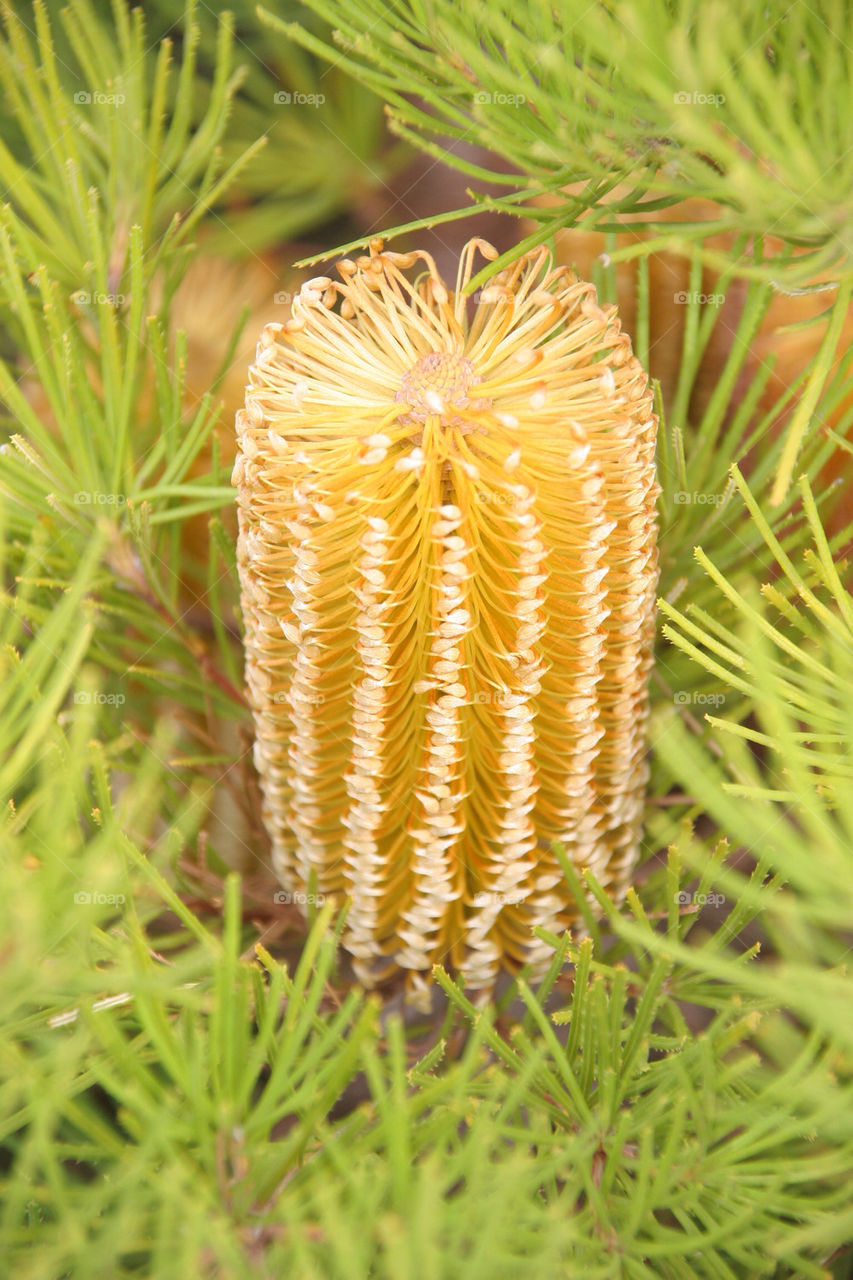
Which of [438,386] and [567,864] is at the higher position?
[438,386]

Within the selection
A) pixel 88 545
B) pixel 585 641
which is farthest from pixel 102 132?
pixel 585 641

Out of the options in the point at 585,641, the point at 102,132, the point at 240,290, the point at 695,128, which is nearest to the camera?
the point at 695,128

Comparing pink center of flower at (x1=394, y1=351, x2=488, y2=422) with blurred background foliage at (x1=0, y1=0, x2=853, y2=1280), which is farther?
pink center of flower at (x1=394, y1=351, x2=488, y2=422)

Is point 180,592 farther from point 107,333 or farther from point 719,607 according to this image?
point 719,607

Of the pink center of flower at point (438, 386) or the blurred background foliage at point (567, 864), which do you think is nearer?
the blurred background foliage at point (567, 864)
